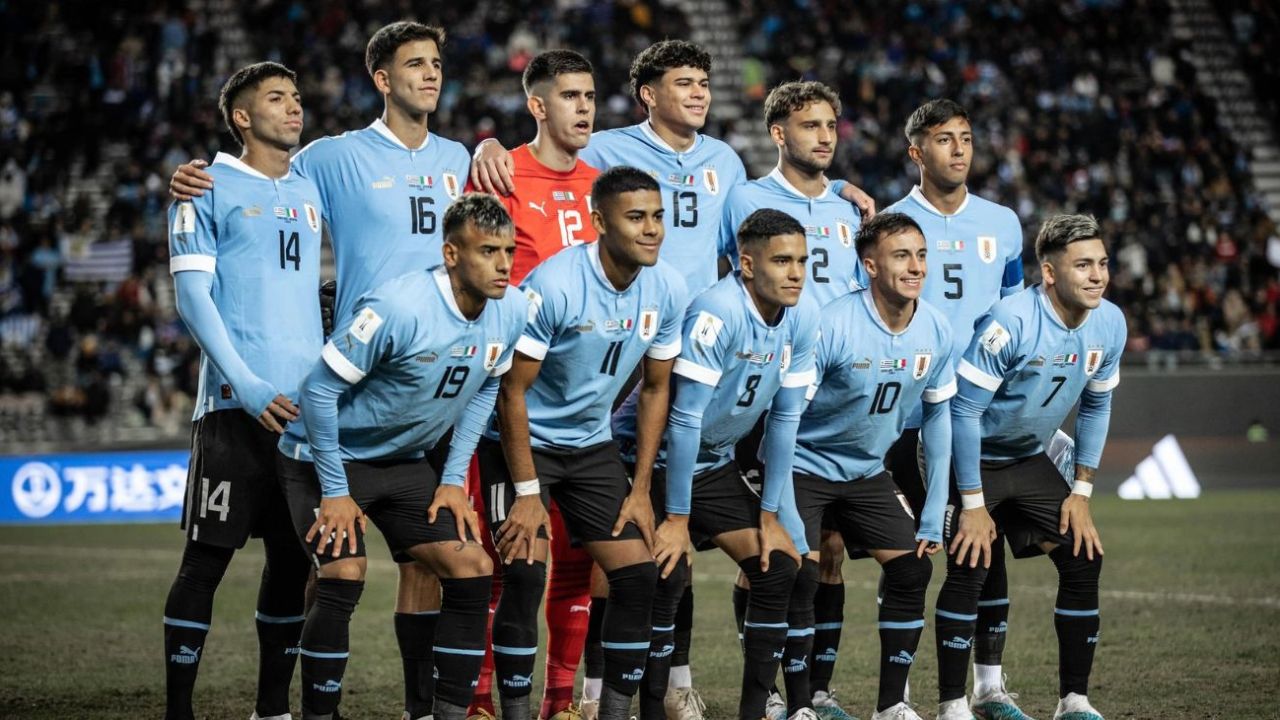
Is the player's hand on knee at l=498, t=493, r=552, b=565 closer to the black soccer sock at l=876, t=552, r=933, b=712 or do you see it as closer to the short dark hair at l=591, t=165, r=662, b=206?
the short dark hair at l=591, t=165, r=662, b=206

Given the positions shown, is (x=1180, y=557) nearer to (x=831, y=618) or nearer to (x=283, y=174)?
(x=831, y=618)

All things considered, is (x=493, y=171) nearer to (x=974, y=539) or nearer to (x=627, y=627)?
(x=627, y=627)

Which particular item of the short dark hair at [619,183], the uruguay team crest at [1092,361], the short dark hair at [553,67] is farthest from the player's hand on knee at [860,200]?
the short dark hair at [619,183]

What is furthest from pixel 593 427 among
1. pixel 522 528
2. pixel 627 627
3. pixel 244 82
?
pixel 244 82

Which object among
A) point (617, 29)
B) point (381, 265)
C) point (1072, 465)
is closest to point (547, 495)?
point (381, 265)

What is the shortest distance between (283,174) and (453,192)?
0.72m

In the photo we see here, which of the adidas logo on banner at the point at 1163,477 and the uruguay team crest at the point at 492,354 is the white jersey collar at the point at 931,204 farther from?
the adidas logo on banner at the point at 1163,477

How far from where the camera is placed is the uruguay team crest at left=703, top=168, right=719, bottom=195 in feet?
23.4

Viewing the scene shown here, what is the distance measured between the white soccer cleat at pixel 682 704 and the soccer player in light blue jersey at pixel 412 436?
1.31 meters

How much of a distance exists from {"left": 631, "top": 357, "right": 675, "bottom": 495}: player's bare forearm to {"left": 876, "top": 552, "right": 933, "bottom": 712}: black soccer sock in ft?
3.79

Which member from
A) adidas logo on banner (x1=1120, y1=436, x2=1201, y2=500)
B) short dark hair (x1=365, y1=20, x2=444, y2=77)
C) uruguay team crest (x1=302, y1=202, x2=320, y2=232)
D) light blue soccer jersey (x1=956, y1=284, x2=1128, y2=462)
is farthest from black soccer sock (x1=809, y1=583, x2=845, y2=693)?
adidas logo on banner (x1=1120, y1=436, x2=1201, y2=500)

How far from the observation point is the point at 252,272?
6.07 metres

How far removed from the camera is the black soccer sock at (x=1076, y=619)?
21.9 feet

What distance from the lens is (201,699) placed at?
7.41 metres
